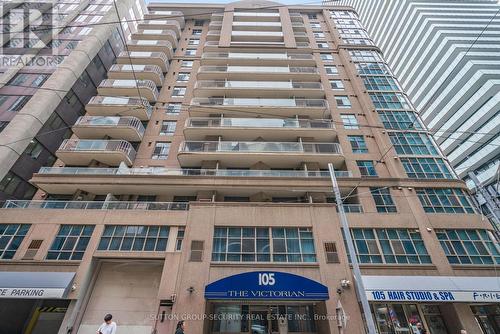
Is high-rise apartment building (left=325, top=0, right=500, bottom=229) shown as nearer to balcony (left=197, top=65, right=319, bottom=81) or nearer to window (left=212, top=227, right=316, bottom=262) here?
balcony (left=197, top=65, right=319, bottom=81)

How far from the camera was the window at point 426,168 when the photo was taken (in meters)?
20.6

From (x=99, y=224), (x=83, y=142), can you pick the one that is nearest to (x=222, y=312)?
(x=99, y=224)

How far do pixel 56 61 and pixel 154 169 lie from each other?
1982 cm

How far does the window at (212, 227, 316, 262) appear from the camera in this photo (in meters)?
14.8

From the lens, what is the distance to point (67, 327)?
517 inches

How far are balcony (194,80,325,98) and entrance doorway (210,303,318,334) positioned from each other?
20.5 m

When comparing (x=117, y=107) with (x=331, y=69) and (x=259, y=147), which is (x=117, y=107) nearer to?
(x=259, y=147)

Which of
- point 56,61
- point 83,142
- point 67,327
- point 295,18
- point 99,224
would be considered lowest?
point 67,327

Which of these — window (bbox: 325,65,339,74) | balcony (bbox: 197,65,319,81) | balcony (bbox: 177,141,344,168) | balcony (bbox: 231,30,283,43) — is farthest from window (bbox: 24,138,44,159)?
window (bbox: 325,65,339,74)

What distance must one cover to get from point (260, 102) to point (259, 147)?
6286 mm

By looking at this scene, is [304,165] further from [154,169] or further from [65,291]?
[65,291]

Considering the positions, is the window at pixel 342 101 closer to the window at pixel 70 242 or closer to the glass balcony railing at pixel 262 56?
the glass balcony railing at pixel 262 56

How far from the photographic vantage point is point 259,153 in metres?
20.8

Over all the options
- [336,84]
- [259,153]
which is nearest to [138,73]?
[259,153]
